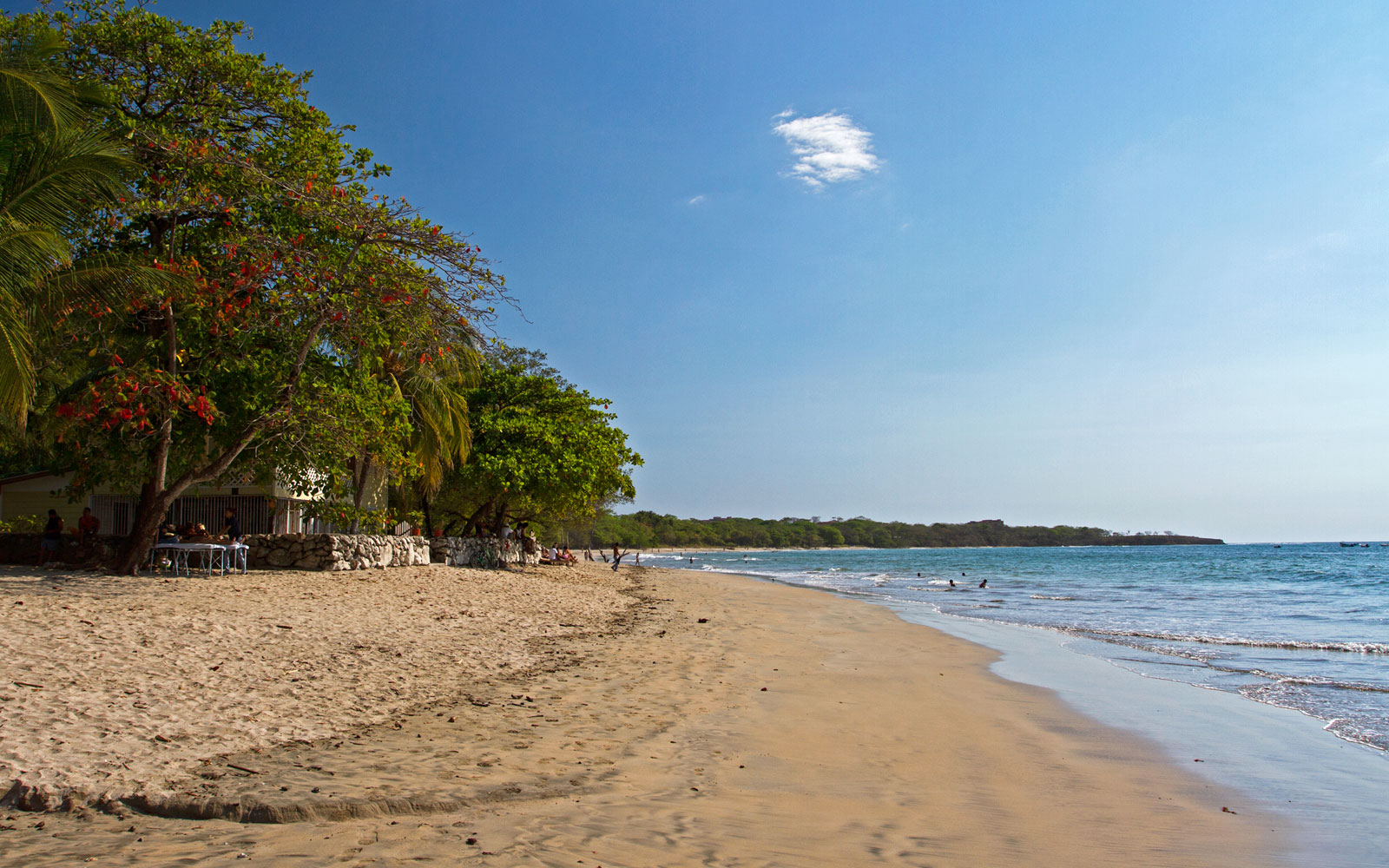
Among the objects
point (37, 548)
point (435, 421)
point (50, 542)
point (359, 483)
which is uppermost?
point (435, 421)

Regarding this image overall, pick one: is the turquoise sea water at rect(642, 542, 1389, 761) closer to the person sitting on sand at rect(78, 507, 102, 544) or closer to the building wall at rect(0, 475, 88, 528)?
the person sitting on sand at rect(78, 507, 102, 544)

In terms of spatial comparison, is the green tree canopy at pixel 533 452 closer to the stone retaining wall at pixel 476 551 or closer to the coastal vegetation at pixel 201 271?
the stone retaining wall at pixel 476 551

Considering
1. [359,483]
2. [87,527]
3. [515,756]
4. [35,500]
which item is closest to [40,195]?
[87,527]

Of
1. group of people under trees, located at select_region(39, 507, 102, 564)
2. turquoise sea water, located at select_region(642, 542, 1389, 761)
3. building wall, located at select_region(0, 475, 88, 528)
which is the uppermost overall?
building wall, located at select_region(0, 475, 88, 528)

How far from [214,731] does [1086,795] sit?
19.0 feet

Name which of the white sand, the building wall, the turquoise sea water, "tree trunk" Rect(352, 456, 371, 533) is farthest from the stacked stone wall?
the turquoise sea water

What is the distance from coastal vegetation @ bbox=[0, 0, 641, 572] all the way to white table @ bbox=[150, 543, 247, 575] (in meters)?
0.69

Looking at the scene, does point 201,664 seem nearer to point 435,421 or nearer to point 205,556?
point 205,556

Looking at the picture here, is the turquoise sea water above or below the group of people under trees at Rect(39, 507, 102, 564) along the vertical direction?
below

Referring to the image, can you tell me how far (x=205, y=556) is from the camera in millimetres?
14523

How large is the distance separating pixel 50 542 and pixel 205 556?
241 cm

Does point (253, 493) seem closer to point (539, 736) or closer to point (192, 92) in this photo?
point (192, 92)

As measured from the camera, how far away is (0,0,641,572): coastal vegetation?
34.9 feet

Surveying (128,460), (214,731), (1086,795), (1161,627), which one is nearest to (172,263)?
(128,460)
